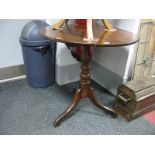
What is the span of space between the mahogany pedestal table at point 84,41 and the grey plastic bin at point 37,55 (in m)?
0.35

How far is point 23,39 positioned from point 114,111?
3.54 ft

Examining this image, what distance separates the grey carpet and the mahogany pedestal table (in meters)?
0.09

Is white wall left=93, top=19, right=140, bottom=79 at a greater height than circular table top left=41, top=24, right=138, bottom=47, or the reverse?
circular table top left=41, top=24, right=138, bottom=47

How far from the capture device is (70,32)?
1429 mm

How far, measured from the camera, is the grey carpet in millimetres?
1540

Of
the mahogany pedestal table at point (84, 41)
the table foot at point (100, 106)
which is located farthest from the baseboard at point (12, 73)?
the table foot at point (100, 106)

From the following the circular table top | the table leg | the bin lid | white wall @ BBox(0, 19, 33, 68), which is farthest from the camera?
white wall @ BBox(0, 19, 33, 68)

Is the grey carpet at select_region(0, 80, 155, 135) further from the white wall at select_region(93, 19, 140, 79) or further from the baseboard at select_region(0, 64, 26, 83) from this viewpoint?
the white wall at select_region(93, 19, 140, 79)

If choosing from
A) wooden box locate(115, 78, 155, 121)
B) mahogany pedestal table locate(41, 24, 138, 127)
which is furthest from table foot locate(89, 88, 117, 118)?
wooden box locate(115, 78, 155, 121)

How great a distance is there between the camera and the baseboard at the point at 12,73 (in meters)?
2.21

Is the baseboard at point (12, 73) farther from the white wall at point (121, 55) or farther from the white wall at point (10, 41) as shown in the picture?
the white wall at point (121, 55)

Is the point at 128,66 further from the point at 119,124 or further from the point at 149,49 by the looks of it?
the point at 119,124

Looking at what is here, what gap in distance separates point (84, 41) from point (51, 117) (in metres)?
0.78
